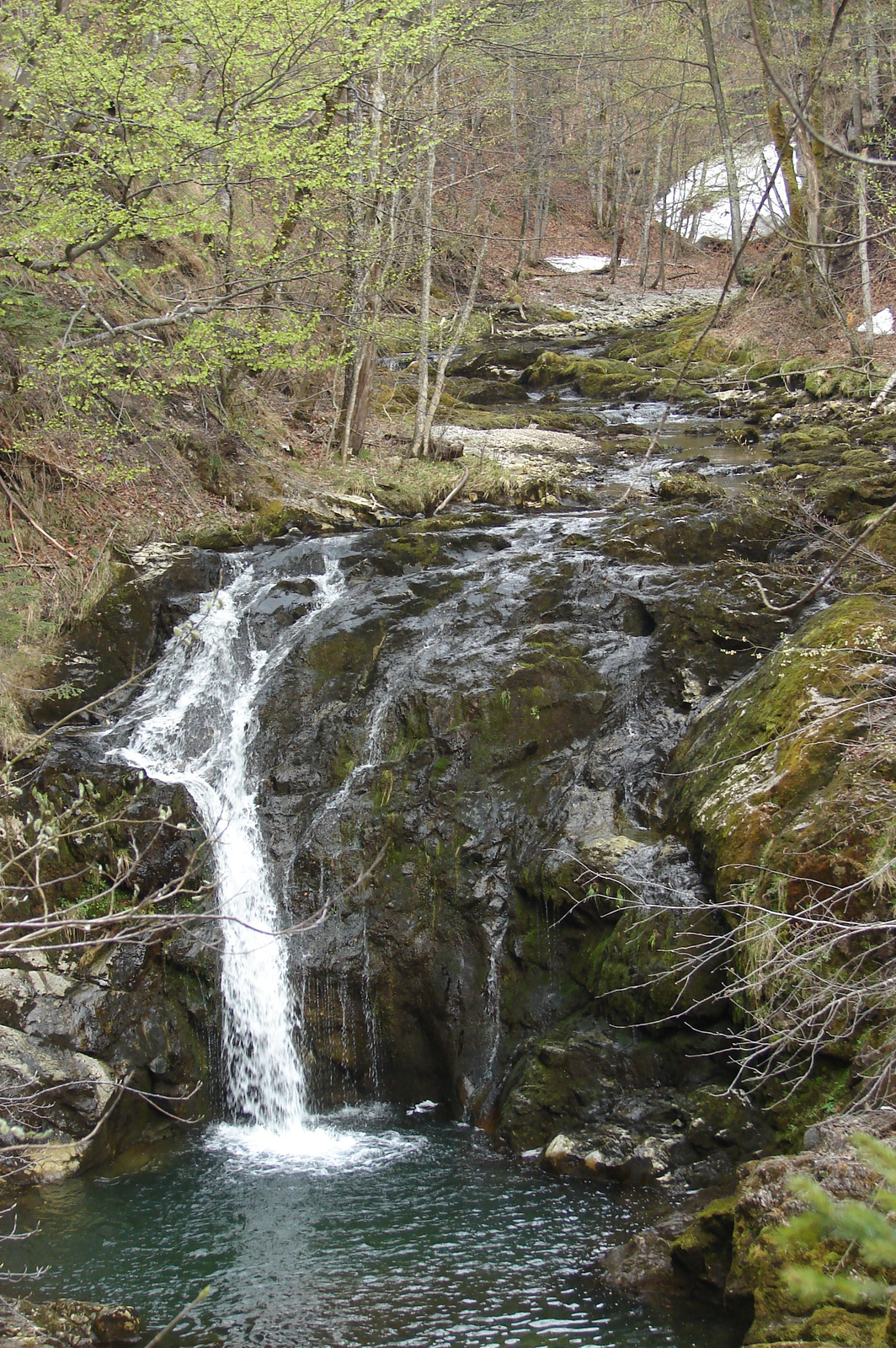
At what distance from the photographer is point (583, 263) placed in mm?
35250

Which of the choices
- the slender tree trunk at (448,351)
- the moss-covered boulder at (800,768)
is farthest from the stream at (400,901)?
the slender tree trunk at (448,351)

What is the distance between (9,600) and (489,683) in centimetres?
452

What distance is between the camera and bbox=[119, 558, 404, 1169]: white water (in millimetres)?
6488

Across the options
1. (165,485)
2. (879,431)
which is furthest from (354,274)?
(879,431)

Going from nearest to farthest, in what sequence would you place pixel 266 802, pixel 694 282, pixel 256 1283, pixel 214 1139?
pixel 256 1283
pixel 214 1139
pixel 266 802
pixel 694 282

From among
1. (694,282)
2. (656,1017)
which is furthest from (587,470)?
(694,282)

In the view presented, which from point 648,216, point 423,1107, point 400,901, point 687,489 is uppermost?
point 648,216

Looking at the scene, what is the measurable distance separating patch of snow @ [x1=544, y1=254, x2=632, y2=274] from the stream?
2690cm

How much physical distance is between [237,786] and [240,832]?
0.50 metres

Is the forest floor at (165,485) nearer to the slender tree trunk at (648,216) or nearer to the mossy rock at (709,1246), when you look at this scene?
the mossy rock at (709,1246)

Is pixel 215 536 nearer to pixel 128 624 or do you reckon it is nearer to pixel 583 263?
pixel 128 624

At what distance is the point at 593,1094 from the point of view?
5797mm

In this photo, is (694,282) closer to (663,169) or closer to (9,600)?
(663,169)

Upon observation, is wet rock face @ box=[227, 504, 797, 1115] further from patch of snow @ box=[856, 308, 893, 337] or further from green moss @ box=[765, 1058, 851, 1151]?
patch of snow @ box=[856, 308, 893, 337]
